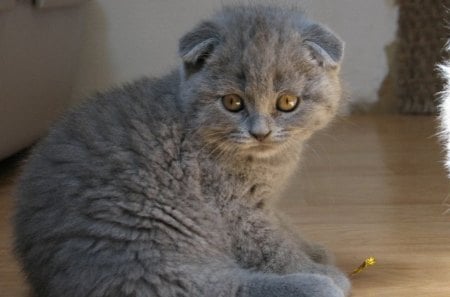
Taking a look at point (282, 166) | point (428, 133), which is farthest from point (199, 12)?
point (282, 166)

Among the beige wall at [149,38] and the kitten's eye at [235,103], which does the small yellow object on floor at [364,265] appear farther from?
the beige wall at [149,38]

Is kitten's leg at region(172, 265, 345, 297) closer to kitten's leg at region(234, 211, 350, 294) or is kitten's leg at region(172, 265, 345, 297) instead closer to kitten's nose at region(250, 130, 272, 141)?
kitten's leg at region(234, 211, 350, 294)

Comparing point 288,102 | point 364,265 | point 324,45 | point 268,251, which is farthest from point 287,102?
point 364,265

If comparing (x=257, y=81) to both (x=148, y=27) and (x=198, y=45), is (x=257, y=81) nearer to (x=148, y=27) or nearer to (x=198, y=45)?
(x=198, y=45)

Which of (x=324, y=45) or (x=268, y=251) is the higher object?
(x=324, y=45)

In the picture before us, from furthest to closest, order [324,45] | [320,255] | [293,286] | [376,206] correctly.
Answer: [376,206] < [320,255] < [324,45] < [293,286]
